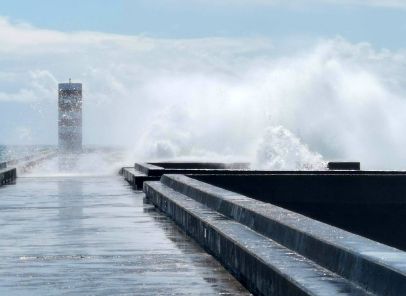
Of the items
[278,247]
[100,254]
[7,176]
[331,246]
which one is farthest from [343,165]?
[331,246]

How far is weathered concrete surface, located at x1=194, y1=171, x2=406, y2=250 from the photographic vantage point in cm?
2552

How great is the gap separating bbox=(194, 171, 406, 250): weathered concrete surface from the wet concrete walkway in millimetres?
3341

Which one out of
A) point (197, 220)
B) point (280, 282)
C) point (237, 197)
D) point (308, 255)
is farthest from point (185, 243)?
point (280, 282)

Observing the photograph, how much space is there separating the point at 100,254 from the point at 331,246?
523 centimetres

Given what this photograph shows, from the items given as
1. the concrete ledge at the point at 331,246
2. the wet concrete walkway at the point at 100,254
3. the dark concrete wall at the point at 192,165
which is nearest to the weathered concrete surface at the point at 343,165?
the dark concrete wall at the point at 192,165

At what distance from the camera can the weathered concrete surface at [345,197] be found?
25.5 metres

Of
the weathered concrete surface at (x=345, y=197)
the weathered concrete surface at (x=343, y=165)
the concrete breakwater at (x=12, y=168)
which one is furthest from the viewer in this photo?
the weathered concrete surface at (x=343, y=165)

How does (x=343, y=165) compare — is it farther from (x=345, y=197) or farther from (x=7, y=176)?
(x=345, y=197)

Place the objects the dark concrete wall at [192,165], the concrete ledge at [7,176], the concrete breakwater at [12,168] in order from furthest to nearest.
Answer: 1. the dark concrete wall at [192,165]
2. the concrete breakwater at [12,168]
3. the concrete ledge at [7,176]

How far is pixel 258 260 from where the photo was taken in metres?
10.1

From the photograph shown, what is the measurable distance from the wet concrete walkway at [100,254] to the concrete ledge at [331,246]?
608 mm

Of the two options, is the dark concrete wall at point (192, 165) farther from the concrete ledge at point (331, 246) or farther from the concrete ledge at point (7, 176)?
the concrete ledge at point (331, 246)

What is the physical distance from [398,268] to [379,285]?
187 millimetres

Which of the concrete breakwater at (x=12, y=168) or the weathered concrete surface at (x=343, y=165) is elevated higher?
the weathered concrete surface at (x=343, y=165)
